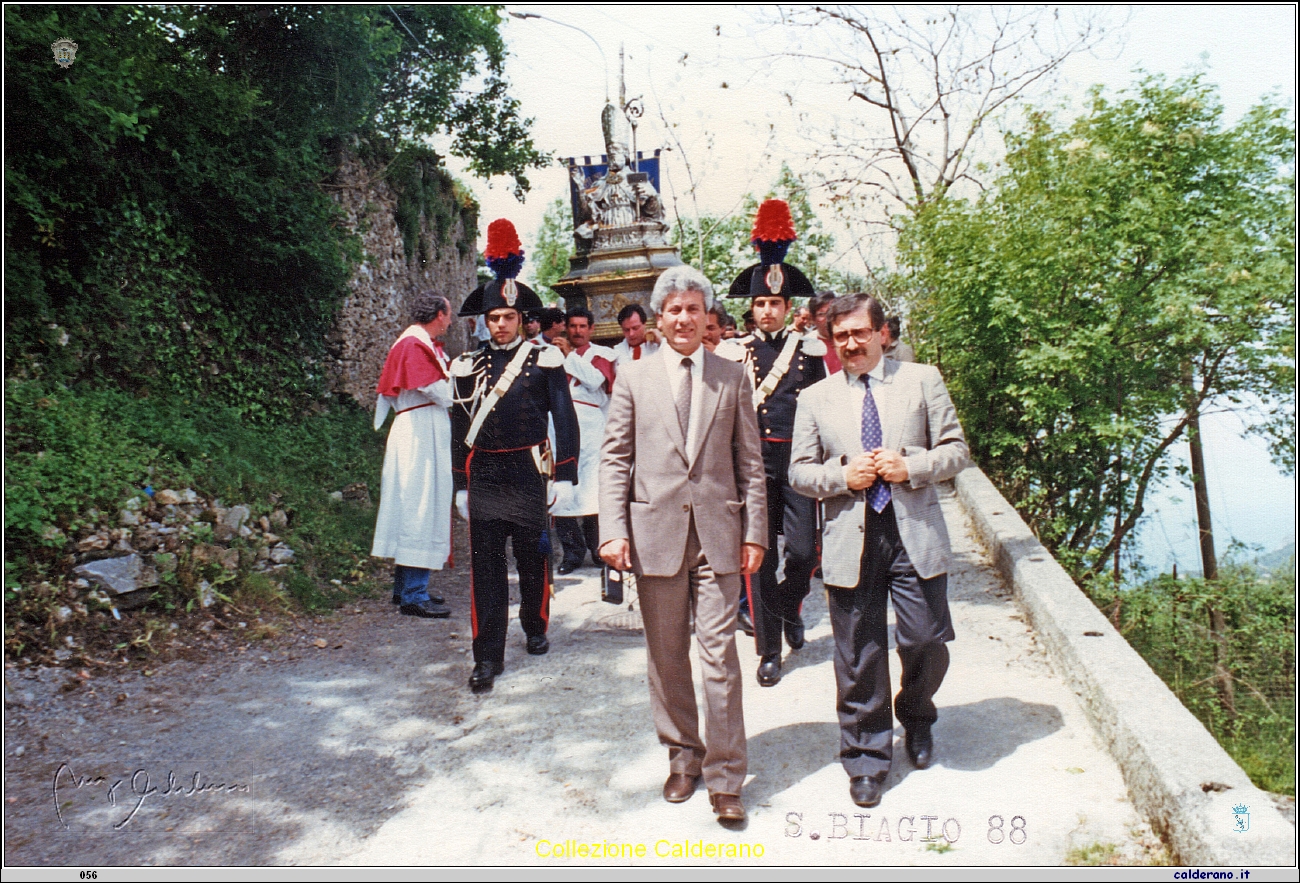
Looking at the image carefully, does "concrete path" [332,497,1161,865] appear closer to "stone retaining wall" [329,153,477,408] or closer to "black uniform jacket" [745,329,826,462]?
"black uniform jacket" [745,329,826,462]

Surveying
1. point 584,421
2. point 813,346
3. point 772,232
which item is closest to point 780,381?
point 813,346

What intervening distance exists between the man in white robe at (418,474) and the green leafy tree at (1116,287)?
5093mm

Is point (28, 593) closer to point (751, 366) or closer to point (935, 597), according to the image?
point (751, 366)

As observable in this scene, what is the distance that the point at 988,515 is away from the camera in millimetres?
8156

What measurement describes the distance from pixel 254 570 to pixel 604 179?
7.48m

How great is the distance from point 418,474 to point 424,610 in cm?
101

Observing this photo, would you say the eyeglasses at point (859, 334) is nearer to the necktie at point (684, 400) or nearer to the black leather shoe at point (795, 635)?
the necktie at point (684, 400)

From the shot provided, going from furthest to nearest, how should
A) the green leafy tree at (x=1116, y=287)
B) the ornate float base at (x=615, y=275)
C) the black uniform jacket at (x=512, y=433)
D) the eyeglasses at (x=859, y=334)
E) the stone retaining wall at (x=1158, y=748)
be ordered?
1. the ornate float base at (x=615, y=275)
2. the green leafy tree at (x=1116, y=287)
3. the black uniform jacket at (x=512, y=433)
4. the eyeglasses at (x=859, y=334)
5. the stone retaining wall at (x=1158, y=748)

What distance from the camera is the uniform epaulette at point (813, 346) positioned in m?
5.39

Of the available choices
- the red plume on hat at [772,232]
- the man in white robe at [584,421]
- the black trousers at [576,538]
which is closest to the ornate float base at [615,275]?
the man in white robe at [584,421]

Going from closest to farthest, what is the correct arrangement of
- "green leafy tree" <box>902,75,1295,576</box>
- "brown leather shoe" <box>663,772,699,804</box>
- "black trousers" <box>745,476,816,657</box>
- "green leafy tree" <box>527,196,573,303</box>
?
"brown leather shoe" <box>663,772,699,804</box> → "black trousers" <box>745,476,816,657</box> → "green leafy tree" <box>902,75,1295,576</box> → "green leafy tree" <box>527,196,573,303</box>

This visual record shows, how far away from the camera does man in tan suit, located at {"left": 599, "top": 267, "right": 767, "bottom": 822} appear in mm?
3773

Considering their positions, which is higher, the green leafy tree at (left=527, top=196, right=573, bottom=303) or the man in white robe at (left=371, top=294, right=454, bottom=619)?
the green leafy tree at (left=527, top=196, right=573, bottom=303)
